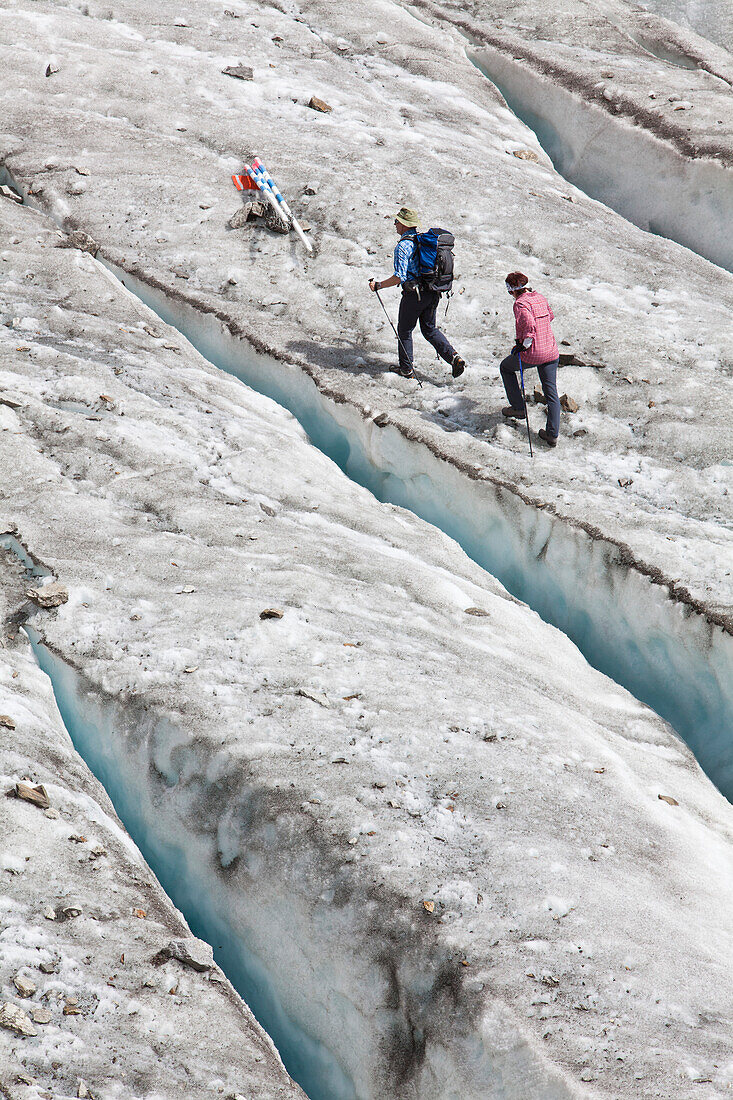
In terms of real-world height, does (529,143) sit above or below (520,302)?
above

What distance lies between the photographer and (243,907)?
5.16 metres

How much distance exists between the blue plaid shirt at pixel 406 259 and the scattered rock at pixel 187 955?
6883 millimetres

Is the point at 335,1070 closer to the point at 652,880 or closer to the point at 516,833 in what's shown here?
the point at 516,833

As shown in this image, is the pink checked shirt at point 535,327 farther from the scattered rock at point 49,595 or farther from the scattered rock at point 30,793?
the scattered rock at point 30,793

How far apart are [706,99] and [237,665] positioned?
13.7 meters

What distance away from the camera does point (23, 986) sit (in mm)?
4133

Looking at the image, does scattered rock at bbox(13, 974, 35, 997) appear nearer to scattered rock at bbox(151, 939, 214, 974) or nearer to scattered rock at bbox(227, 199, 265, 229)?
scattered rock at bbox(151, 939, 214, 974)

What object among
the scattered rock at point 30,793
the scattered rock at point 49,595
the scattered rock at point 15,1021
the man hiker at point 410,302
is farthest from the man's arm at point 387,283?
the scattered rock at point 15,1021

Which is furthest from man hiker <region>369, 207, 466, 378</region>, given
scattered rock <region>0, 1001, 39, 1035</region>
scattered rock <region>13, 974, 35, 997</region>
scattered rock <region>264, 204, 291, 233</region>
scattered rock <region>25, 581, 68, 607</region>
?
scattered rock <region>0, 1001, 39, 1035</region>

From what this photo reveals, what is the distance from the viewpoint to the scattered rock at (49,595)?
6258 mm

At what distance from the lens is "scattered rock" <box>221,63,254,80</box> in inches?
533

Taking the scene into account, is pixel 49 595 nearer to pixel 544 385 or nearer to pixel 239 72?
pixel 544 385

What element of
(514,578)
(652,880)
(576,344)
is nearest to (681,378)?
(576,344)

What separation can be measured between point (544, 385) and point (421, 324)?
163cm
